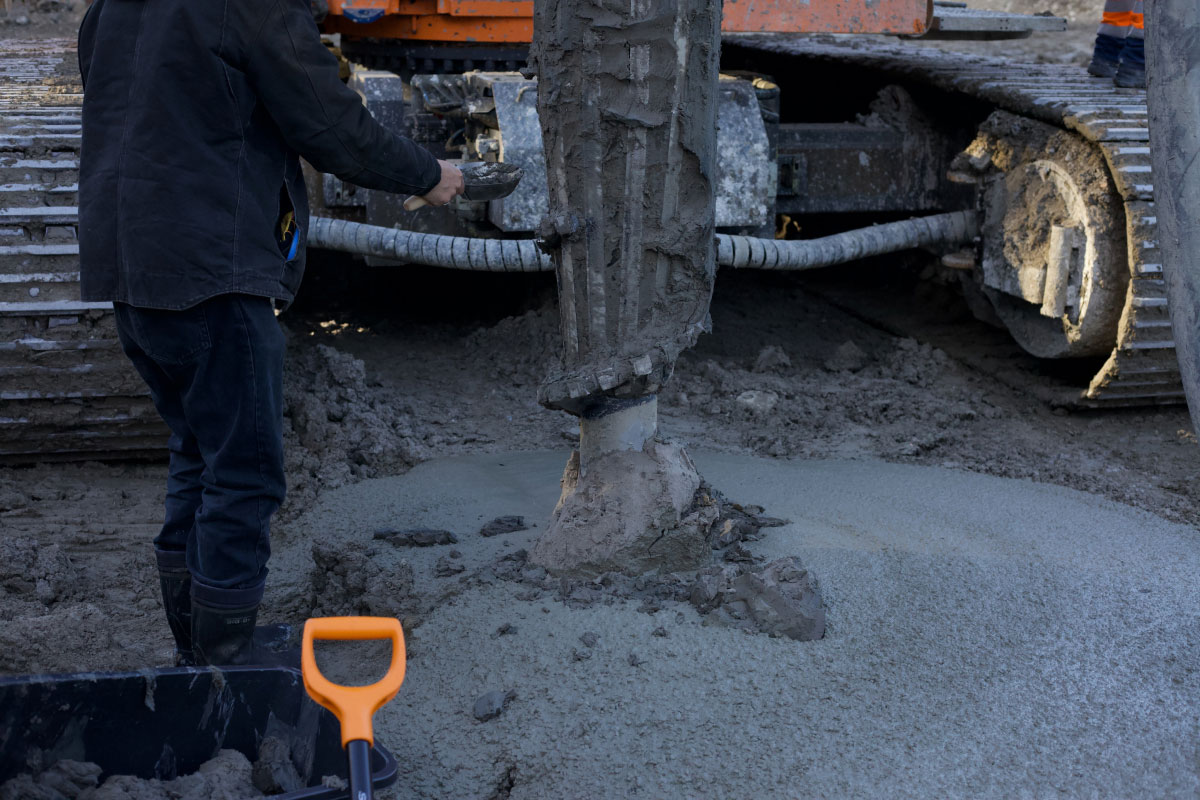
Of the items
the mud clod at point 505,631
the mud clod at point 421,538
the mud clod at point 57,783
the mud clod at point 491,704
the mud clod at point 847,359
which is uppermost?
the mud clod at point 57,783

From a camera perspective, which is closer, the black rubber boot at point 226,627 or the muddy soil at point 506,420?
the black rubber boot at point 226,627

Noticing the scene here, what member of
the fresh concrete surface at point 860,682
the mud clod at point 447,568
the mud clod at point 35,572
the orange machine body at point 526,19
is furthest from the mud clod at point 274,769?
the orange machine body at point 526,19

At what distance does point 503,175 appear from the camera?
2436mm

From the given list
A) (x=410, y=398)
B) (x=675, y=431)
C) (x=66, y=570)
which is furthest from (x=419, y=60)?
(x=66, y=570)

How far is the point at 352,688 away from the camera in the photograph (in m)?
1.67

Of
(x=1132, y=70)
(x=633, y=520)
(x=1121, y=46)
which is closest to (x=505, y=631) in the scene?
(x=633, y=520)

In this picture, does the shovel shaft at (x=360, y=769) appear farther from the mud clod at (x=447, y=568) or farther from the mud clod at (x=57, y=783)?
the mud clod at (x=447, y=568)

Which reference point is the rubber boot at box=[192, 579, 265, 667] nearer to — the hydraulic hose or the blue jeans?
the blue jeans

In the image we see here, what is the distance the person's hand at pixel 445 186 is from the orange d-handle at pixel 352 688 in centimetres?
91

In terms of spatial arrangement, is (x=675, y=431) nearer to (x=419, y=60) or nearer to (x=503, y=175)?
(x=503, y=175)

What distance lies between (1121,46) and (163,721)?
4191 mm

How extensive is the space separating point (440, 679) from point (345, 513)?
106 centimetres

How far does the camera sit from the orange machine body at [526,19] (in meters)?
4.20

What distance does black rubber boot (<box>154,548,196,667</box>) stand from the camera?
7.77ft
